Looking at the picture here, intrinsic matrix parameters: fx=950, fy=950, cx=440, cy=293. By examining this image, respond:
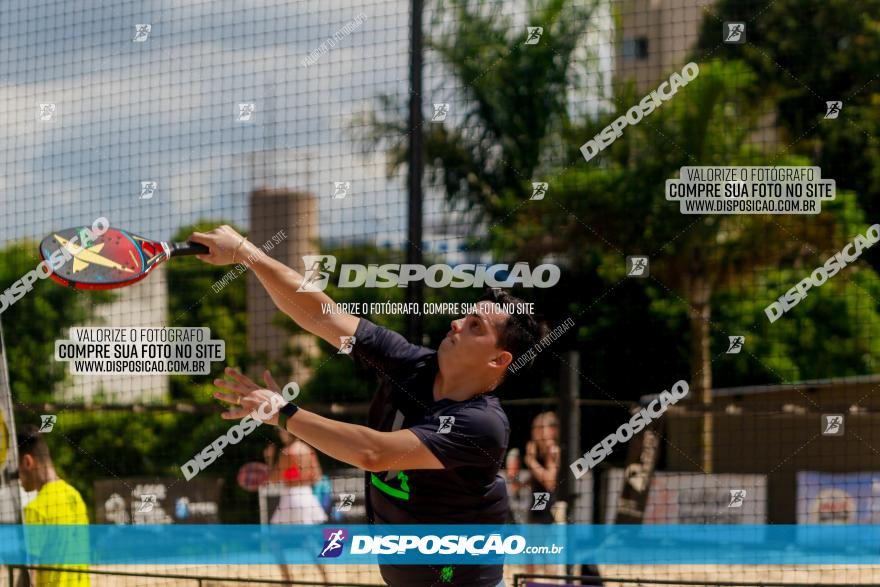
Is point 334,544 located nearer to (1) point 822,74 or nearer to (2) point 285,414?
(2) point 285,414

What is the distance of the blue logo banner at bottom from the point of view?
5473 millimetres

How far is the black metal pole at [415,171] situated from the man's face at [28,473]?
250 cm

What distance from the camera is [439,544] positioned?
5469 millimetres

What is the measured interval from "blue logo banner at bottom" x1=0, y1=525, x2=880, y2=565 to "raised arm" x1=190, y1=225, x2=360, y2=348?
1.25 meters

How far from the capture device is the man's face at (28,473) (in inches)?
233

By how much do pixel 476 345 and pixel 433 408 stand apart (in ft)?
1.25

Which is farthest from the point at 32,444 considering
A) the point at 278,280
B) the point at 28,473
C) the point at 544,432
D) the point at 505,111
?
the point at 505,111

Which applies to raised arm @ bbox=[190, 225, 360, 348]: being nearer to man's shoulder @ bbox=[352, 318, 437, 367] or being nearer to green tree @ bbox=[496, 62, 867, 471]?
man's shoulder @ bbox=[352, 318, 437, 367]

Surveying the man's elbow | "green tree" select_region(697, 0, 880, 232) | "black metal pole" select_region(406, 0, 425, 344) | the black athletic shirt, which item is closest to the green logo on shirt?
the black athletic shirt

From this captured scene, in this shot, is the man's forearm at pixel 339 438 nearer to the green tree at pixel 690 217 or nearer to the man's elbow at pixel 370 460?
the man's elbow at pixel 370 460

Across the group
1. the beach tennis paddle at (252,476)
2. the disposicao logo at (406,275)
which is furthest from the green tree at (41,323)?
the disposicao logo at (406,275)

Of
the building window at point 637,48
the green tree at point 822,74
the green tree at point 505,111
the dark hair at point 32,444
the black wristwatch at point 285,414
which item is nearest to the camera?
the black wristwatch at point 285,414

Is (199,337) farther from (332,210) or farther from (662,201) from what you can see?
(662,201)

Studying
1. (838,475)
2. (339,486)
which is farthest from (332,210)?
(838,475)
